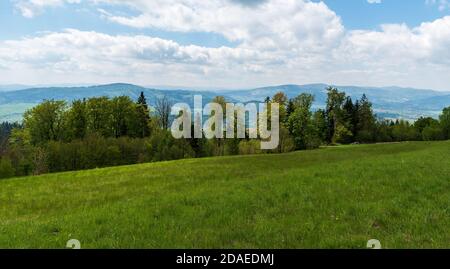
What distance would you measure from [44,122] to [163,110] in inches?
1128

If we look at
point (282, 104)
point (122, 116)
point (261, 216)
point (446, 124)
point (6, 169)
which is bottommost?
point (6, 169)

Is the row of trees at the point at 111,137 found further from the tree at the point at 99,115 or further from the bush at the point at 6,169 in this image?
the bush at the point at 6,169

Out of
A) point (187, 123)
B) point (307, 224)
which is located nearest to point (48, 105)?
point (187, 123)

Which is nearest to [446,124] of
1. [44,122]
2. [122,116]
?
[122,116]

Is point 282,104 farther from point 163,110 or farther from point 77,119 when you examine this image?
point 77,119

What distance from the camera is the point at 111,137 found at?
84938 mm

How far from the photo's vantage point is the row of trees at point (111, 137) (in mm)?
73438

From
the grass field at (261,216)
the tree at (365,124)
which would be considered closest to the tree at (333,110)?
the tree at (365,124)

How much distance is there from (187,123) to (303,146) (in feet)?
95.8

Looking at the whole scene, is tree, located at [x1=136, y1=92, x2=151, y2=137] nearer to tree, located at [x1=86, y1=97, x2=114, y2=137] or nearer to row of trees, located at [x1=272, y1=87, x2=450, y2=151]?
tree, located at [x1=86, y1=97, x2=114, y2=137]

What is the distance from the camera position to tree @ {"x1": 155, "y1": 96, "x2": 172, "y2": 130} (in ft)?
321

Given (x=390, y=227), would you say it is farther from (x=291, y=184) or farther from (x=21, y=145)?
(x=21, y=145)

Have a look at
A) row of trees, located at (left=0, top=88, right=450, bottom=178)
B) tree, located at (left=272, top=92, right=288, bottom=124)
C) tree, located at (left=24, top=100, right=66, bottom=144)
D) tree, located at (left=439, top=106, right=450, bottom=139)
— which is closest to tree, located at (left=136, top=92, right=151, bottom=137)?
row of trees, located at (left=0, top=88, right=450, bottom=178)

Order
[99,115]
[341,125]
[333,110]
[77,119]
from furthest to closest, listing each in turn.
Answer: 1. [333,110]
2. [341,125]
3. [99,115]
4. [77,119]
